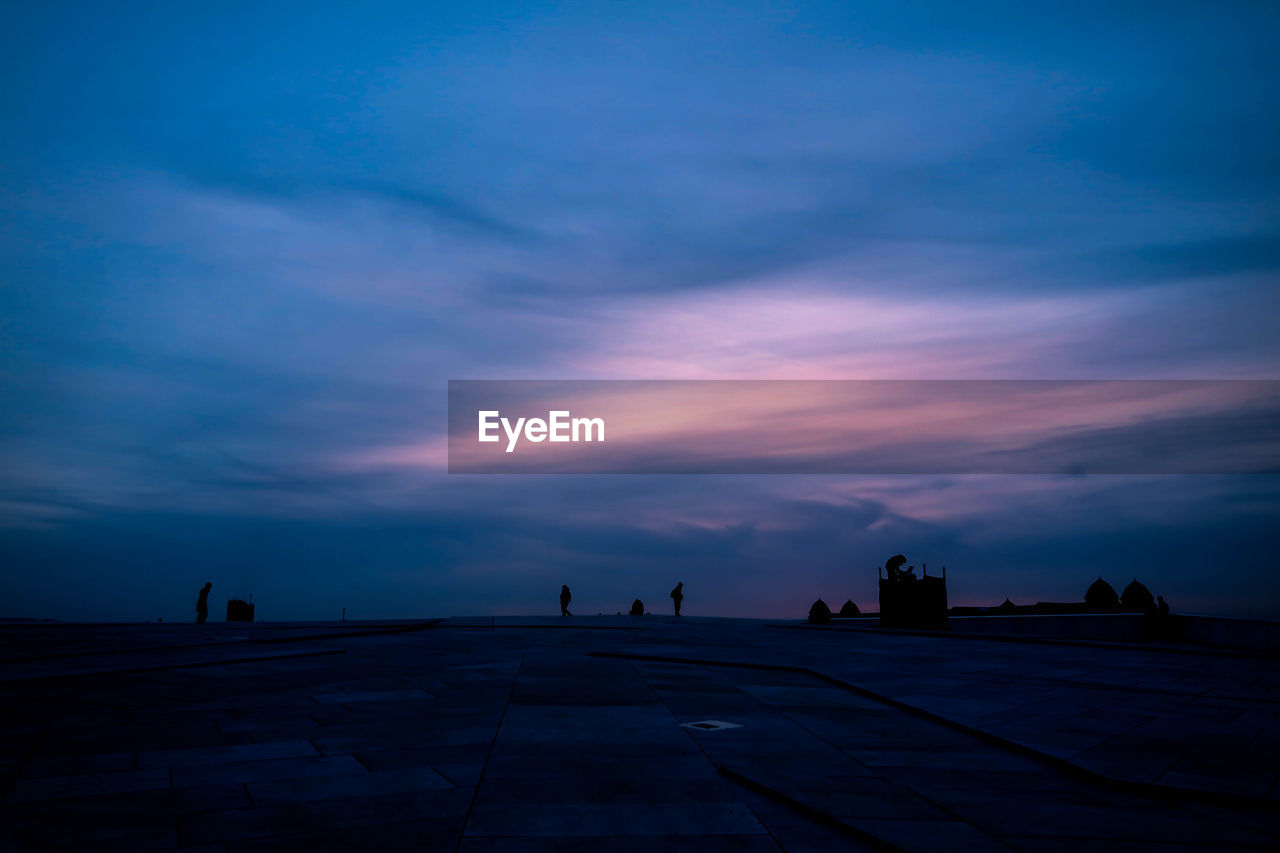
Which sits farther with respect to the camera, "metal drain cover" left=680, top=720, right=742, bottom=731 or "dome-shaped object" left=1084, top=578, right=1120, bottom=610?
"dome-shaped object" left=1084, top=578, right=1120, bottom=610

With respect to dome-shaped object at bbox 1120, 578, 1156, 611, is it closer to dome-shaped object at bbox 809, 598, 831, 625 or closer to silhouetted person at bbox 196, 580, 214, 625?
dome-shaped object at bbox 809, 598, 831, 625

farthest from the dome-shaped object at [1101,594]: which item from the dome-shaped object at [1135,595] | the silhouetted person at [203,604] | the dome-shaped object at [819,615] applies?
the silhouetted person at [203,604]

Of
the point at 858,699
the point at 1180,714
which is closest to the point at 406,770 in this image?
the point at 858,699

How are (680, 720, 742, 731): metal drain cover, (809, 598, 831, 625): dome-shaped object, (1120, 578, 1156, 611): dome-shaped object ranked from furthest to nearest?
(1120, 578, 1156, 611): dome-shaped object < (809, 598, 831, 625): dome-shaped object < (680, 720, 742, 731): metal drain cover

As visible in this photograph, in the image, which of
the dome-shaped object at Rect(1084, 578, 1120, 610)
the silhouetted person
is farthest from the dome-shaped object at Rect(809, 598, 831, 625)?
the dome-shaped object at Rect(1084, 578, 1120, 610)

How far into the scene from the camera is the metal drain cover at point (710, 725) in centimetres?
1158

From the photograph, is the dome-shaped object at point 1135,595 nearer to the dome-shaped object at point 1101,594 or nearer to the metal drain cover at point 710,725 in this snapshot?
the dome-shaped object at point 1101,594

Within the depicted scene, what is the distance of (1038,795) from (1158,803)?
1.04m

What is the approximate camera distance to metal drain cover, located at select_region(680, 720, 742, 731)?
11578mm

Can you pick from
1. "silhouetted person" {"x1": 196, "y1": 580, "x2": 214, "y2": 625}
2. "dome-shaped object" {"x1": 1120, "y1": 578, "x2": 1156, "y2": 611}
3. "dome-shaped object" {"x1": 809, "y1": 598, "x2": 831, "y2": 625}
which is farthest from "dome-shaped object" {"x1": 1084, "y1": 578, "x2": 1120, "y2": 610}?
"silhouetted person" {"x1": 196, "y1": 580, "x2": 214, "y2": 625}

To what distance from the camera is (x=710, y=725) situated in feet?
38.8

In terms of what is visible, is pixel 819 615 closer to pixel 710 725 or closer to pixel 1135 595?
pixel 710 725

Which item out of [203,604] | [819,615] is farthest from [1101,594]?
[203,604]

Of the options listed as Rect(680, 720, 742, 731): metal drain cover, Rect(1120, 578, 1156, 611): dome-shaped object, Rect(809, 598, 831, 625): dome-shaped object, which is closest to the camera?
Rect(680, 720, 742, 731): metal drain cover
